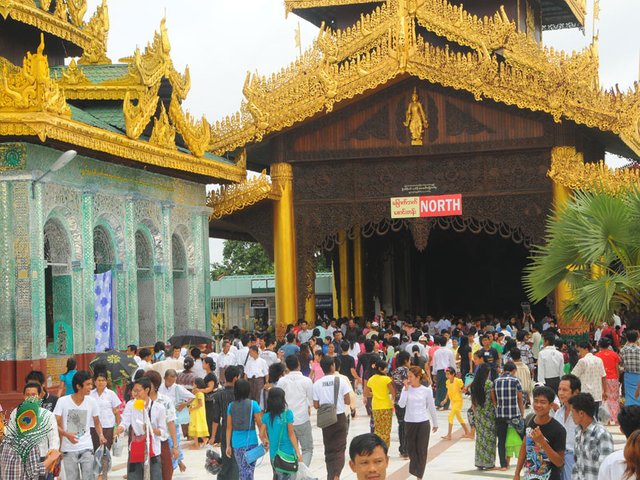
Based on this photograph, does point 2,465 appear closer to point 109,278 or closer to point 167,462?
point 167,462

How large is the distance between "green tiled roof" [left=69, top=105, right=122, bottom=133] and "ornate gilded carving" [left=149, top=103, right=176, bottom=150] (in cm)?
100

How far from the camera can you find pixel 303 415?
12.2m

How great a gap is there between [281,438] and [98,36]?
1546 cm

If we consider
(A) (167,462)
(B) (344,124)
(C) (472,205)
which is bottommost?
(A) (167,462)

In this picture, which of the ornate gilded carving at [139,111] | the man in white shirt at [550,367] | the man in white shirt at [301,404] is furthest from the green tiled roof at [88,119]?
the man in white shirt at [301,404]

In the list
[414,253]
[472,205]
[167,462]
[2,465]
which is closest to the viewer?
[2,465]

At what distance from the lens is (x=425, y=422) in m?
12.7

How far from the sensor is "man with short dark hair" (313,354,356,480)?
472 inches

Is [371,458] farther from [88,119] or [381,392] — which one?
[88,119]

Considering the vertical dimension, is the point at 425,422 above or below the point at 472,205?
below

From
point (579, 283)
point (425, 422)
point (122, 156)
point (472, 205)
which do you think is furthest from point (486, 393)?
point (472, 205)

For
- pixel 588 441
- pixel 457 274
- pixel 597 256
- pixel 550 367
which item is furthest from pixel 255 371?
pixel 457 274

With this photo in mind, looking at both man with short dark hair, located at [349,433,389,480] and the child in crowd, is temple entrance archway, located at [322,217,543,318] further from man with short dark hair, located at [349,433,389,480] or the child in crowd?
man with short dark hair, located at [349,433,389,480]

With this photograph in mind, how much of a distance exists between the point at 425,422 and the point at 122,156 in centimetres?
917
